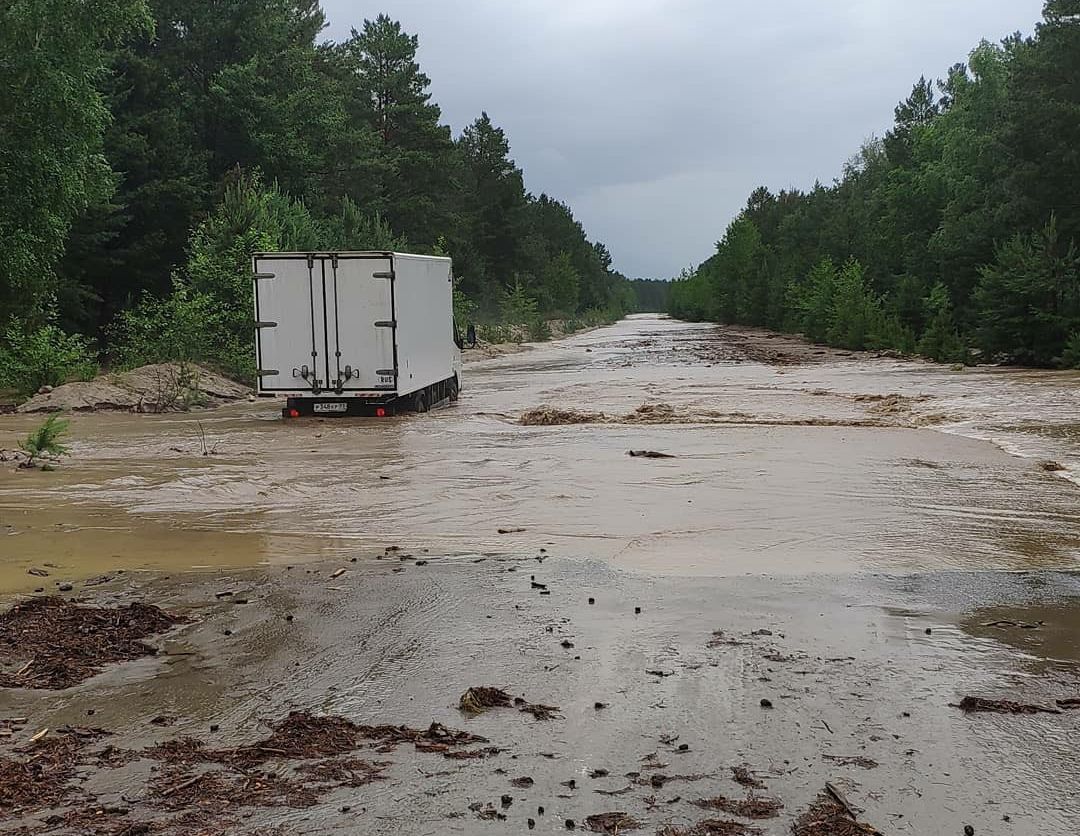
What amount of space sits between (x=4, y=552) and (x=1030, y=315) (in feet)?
109

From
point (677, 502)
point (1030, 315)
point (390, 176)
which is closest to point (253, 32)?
point (390, 176)

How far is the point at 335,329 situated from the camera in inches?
771

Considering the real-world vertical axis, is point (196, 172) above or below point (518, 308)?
above

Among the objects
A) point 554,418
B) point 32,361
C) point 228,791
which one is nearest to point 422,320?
point 554,418

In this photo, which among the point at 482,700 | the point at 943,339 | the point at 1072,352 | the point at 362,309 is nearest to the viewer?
the point at 482,700

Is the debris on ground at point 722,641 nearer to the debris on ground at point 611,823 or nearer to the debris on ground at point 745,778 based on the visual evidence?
the debris on ground at point 745,778

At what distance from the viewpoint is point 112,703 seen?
5617 millimetres

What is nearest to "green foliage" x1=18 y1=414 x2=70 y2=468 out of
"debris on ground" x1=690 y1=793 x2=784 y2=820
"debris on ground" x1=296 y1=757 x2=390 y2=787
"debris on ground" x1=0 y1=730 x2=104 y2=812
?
"debris on ground" x1=0 y1=730 x2=104 y2=812

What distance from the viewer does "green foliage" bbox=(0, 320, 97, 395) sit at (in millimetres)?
27531

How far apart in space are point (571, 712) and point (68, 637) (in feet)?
10.9

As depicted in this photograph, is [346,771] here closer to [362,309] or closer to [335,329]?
[362,309]

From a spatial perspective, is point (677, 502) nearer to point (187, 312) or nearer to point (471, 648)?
point (471, 648)

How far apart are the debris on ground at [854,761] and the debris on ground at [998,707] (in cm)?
88

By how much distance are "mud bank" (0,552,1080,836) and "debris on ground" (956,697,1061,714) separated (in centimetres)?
7
